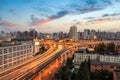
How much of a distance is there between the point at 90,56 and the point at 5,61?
5.44 meters

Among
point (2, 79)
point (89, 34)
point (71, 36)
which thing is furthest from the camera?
point (89, 34)

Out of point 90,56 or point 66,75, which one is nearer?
point 66,75

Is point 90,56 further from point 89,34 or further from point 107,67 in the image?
point 89,34

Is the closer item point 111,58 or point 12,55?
point 12,55

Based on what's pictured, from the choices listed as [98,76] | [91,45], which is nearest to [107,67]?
[98,76]

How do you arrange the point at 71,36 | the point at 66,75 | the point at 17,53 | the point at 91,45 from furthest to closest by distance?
the point at 71,36, the point at 91,45, the point at 17,53, the point at 66,75

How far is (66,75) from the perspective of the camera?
775 centimetres

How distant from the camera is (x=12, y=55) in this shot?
1003 cm

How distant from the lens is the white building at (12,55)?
29.9 feet

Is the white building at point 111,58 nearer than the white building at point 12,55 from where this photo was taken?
No

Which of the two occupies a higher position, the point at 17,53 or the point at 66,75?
the point at 17,53

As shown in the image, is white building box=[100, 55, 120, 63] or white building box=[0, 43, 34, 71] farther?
white building box=[100, 55, 120, 63]

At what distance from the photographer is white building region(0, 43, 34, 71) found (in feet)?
29.9

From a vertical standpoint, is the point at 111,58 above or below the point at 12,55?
below
